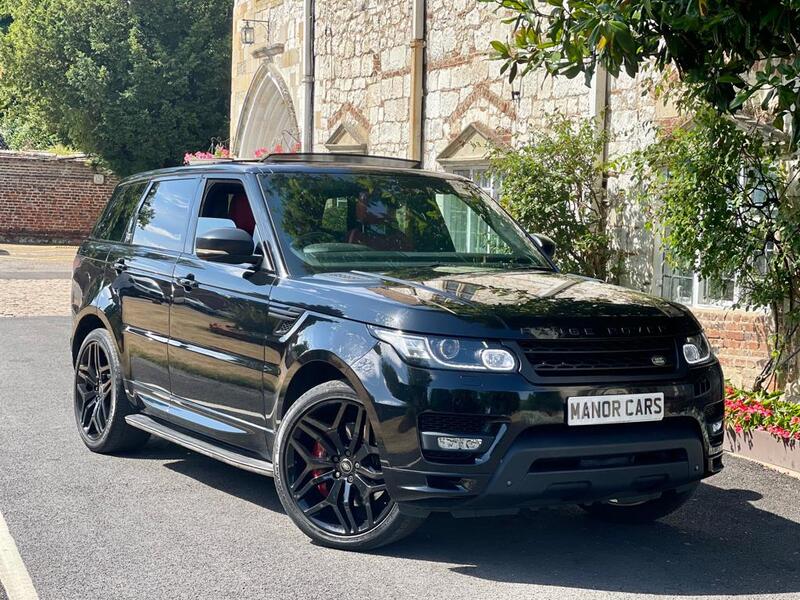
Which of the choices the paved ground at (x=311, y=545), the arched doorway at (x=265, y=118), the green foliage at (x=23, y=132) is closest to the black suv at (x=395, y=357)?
the paved ground at (x=311, y=545)

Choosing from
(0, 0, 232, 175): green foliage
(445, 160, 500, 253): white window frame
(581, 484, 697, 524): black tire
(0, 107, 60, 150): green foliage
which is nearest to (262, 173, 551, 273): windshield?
(581, 484, 697, 524): black tire

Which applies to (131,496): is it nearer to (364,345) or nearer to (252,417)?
(252,417)

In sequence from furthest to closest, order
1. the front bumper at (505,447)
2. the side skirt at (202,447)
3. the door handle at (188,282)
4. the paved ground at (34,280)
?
1. the paved ground at (34,280)
2. the door handle at (188,282)
3. the side skirt at (202,447)
4. the front bumper at (505,447)

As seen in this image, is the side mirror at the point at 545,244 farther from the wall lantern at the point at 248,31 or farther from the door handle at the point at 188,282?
the wall lantern at the point at 248,31

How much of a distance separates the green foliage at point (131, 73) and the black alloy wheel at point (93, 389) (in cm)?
3073

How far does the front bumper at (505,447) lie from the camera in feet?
16.3

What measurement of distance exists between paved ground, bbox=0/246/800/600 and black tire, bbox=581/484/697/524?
9 centimetres

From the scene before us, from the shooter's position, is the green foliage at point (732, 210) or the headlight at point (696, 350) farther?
the green foliage at point (732, 210)

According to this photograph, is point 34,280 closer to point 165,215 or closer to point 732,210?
point 165,215

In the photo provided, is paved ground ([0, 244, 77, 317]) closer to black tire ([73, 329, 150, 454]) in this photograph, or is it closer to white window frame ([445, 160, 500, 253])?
white window frame ([445, 160, 500, 253])

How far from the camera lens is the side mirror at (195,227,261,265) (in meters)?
6.13

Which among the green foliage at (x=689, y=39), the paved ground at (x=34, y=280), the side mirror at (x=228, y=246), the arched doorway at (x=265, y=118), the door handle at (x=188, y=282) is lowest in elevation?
the paved ground at (x=34, y=280)

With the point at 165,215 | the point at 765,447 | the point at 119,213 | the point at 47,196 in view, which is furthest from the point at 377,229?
the point at 47,196

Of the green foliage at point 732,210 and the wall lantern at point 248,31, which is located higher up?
the wall lantern at point 248,31
